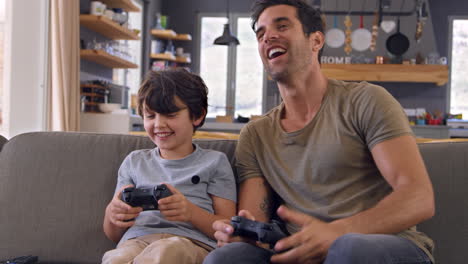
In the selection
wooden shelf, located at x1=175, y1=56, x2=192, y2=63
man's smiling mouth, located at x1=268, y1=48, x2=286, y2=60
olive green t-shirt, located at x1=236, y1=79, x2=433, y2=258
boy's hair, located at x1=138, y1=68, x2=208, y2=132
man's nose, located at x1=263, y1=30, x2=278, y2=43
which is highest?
wooden shelf, located at x1=175, y1=56, x2=192, y2=63

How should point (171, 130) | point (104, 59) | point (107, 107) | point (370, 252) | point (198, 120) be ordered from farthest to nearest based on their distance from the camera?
point (104, 59)
point (107, 107)
point (198, 120)
point (171, 130)
point (370, 252)

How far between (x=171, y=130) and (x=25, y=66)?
3035 millimetres

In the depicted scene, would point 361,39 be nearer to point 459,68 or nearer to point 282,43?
point 459,68

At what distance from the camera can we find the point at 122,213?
4.77 feet

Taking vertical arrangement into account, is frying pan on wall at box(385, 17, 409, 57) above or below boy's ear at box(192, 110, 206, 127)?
above

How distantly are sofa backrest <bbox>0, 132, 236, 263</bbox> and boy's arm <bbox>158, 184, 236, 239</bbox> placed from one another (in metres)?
0.25

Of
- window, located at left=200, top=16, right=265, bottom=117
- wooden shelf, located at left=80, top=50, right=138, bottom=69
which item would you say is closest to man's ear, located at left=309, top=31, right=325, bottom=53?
wooden shelf, located at left=80, top=50, right=138, bottom=69

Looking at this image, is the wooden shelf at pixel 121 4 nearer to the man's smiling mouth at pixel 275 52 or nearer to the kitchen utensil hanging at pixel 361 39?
the kitchen utensil hanging at pixel 361 39

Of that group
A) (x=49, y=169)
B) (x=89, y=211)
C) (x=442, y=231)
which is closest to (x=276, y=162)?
(x=442, y=231)

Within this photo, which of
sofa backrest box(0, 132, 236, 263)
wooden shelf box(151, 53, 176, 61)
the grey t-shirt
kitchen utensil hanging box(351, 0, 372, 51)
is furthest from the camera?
wooden shelf box(151, 53, 176, 61)

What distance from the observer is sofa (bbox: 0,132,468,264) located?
1677mm

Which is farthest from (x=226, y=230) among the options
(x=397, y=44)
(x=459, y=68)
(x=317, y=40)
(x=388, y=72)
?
(x=459, y=68)

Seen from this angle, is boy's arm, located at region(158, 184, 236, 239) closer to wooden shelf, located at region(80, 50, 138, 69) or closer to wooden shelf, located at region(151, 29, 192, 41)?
wooden shelf, located at region(80, 50, 138, 69)

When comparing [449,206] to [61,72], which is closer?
[449,206]
